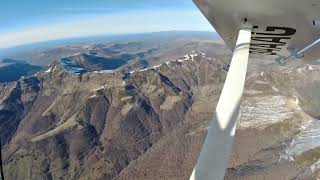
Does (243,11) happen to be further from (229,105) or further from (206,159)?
(206,159)

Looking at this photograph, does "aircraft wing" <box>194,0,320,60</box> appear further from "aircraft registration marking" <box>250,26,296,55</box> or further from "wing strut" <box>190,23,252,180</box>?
"wing strut" <box>190,23,252,180</box>

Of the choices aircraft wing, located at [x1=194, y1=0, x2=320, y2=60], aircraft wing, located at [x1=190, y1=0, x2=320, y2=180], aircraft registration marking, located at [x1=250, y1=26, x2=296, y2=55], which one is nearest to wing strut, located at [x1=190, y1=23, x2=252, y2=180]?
aircraft wing, located at [x1=190, y1=0, x2=320, y2=180]

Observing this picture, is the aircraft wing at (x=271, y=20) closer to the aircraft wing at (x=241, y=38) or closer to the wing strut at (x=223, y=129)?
the aircraft wing at (x=241, y=38)

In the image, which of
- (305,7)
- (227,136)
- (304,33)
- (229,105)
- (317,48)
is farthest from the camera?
(317,48)

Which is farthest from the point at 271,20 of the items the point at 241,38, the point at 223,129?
the point at 223,129

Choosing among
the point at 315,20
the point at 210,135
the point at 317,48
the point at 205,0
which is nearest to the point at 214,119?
the point at 210,135

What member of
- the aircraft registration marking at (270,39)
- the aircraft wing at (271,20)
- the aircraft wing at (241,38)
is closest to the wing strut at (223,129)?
the aircraft wing at (241,38)
